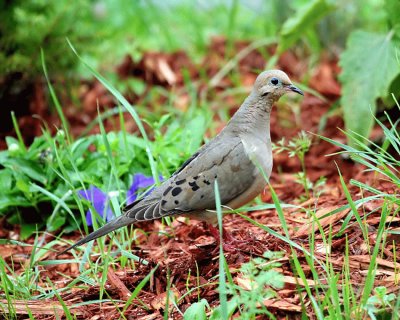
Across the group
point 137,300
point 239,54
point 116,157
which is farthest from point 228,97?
point 137,300

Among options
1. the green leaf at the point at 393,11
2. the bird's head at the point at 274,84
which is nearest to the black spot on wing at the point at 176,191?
the bird's head at the point at 274,84

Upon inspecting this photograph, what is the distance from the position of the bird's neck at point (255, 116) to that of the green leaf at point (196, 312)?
1248 millimetres

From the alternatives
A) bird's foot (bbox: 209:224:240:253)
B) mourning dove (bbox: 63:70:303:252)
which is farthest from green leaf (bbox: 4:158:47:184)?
bird's foot (bbox: 209:224:240:253)

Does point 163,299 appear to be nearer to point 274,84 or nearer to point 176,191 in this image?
point 176,191

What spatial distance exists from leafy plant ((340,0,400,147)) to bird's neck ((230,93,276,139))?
0.86m

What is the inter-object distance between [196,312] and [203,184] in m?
0.96

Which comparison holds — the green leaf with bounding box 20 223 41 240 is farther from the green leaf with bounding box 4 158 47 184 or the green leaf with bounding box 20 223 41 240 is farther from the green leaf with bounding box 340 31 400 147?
the green leaf with bounding box 340 31 400 147

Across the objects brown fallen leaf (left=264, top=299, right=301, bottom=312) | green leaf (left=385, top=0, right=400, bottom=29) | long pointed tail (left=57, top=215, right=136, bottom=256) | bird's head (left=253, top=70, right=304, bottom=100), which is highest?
green leaf (left=385, top=0, right=400, bottom=29)

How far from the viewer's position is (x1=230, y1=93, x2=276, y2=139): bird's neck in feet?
13.1

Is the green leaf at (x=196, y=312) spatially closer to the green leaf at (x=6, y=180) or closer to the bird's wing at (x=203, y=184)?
the bird's wing at (x=203, y=184)

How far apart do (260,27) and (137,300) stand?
5.40 metres

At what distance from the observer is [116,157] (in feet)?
15.7

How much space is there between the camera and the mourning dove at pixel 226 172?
377cm

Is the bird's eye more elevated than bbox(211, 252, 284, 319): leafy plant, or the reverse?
the bird's eye
